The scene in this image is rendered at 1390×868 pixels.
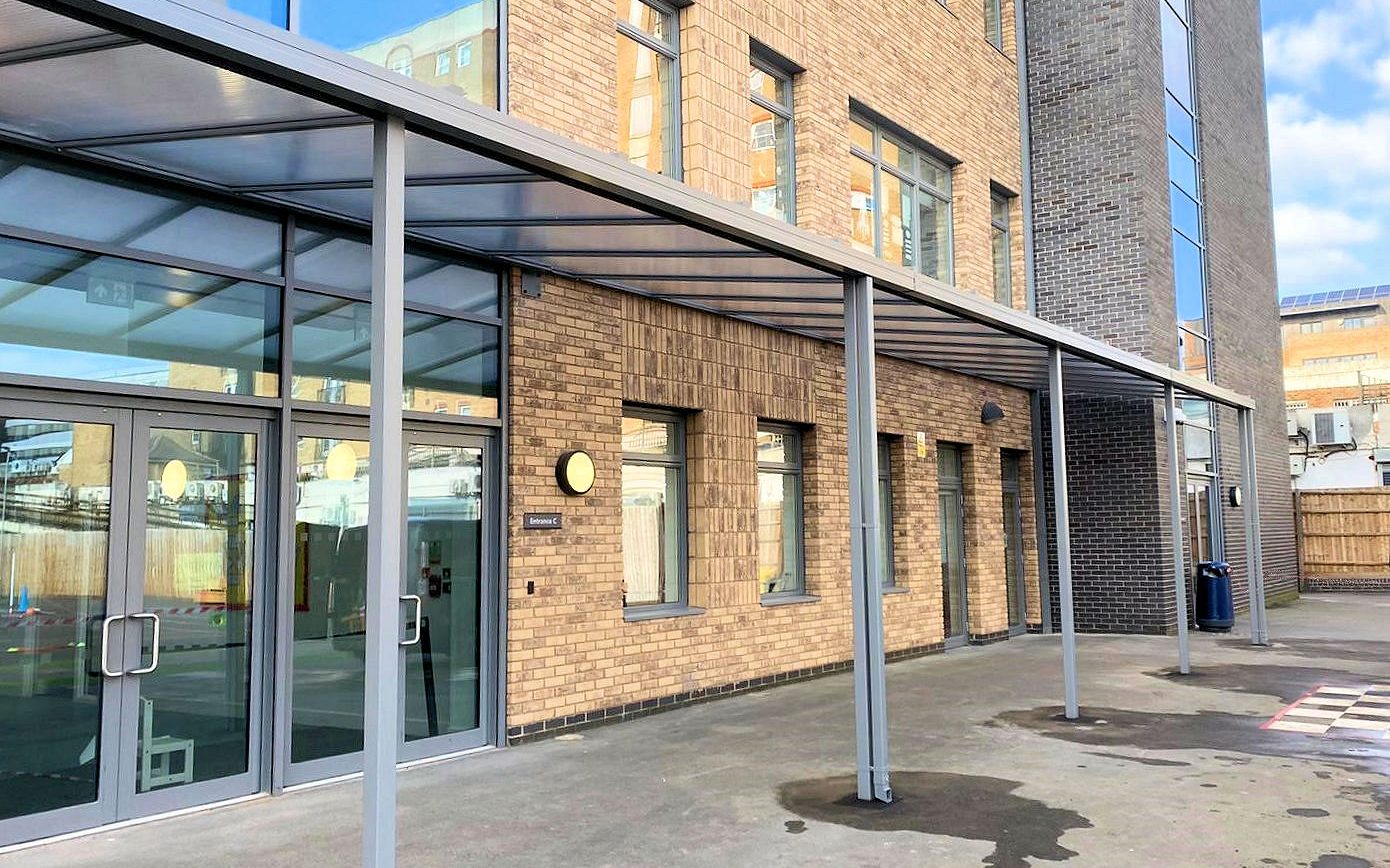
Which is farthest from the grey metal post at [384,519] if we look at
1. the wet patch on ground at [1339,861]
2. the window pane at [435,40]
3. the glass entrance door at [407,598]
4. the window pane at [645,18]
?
the window pane at [645,18]

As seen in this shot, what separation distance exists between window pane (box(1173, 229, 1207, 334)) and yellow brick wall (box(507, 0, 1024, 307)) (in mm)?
2754

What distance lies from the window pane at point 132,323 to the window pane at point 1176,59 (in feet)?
48.0

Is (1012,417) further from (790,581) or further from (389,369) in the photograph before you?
(389,369)

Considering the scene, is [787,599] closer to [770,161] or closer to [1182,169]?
[770,161]

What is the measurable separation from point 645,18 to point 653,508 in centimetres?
415

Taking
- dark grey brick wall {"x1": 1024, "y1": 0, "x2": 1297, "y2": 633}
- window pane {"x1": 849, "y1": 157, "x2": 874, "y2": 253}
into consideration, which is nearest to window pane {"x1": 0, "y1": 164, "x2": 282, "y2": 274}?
window pane {"x1": 849, "y1": 157, "x2": 874, "y2": 253}

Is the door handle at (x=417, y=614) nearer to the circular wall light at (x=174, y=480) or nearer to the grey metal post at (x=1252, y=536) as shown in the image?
the circular wall light at (x=174, y=480)

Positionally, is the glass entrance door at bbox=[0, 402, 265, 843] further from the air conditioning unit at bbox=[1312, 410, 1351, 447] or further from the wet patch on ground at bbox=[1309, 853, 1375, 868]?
the air conditioning unit at bbox=[1312, 410, 1351, 447]

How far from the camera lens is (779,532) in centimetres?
1054

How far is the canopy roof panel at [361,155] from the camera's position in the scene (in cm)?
357

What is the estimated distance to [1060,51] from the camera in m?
15.3

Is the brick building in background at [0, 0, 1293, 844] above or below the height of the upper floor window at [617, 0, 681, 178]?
below

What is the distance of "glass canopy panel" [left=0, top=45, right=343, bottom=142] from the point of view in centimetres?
400

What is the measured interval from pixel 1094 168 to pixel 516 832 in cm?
1286
